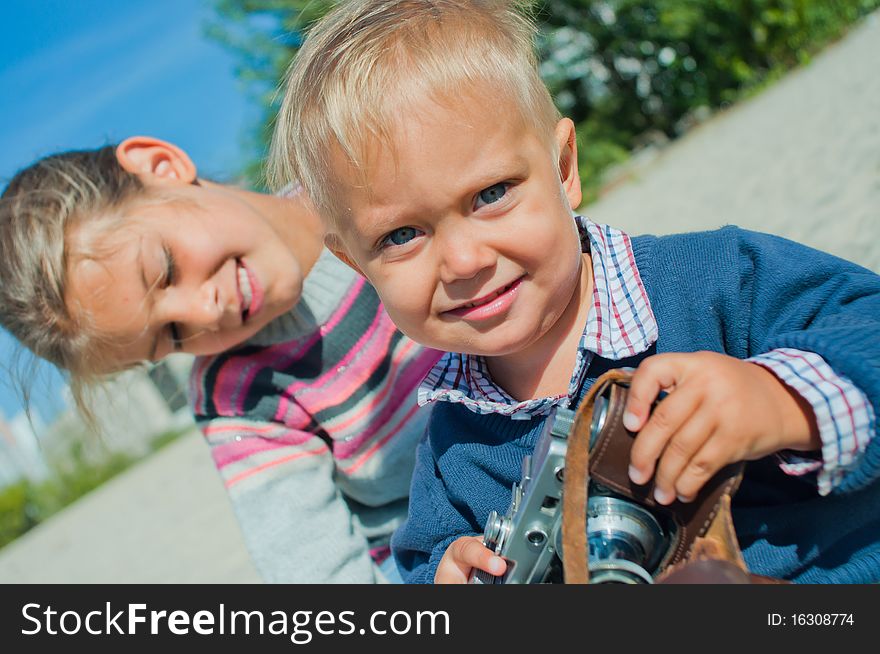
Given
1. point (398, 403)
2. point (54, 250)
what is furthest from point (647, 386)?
point (54, 250)

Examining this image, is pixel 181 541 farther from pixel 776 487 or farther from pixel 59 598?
pixel 776 487

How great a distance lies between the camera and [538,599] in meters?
1.11

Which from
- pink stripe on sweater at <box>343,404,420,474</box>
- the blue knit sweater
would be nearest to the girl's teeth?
pink stripe on sweater at <box>343,404,420,474</box>

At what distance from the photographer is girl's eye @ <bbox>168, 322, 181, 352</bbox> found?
2140 mm

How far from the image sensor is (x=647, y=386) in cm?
107

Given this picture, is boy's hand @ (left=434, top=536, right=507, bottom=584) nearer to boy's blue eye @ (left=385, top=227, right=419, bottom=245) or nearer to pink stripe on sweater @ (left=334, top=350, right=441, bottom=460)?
boy's blue eye @ (left=385, top=227, right=419, bottom=245)

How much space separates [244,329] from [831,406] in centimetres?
153

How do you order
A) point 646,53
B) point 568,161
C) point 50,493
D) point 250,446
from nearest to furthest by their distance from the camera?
1. point 568,161
2. point 250,446
3. point 50,493
4. point 646,53

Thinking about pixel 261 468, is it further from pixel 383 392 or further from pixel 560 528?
pixel 560 528

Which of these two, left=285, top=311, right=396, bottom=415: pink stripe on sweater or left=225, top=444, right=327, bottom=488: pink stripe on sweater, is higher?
left=285, top=311, right=396, bottom=415: pink stripe on sweater

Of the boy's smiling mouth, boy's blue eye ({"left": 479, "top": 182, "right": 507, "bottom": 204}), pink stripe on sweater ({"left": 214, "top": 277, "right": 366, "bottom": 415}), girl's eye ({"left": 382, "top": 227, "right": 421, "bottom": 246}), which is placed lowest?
pink stripe on sweater ({"left": 214, "top": 277, "right": 366, "bottom": 415})

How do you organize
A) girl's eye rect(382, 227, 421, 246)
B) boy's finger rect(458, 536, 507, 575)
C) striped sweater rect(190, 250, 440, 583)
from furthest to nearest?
striped sweater rect(190, 250, 440, 583) → girl's eye rect(382, 227, 421, 246) → boy's finger rect(458, 536, 507, 575)

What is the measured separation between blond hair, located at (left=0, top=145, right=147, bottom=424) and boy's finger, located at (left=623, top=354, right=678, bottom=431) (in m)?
1.54

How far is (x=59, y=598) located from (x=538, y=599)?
1035mm
